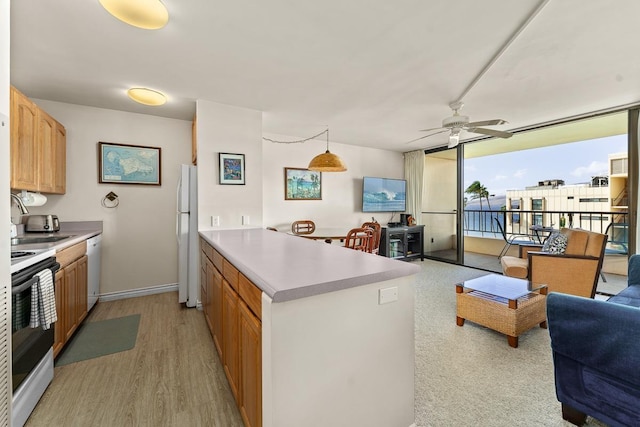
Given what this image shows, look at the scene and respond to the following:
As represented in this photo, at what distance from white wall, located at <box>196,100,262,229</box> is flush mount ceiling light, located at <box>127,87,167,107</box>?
15.1 inches

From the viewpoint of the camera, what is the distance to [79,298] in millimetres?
2484

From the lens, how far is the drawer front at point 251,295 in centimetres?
112

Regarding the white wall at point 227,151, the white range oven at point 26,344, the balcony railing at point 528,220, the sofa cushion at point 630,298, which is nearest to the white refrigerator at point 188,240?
the white wall at point 227,151

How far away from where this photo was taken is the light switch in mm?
1233

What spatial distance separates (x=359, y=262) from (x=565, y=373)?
1233 mm

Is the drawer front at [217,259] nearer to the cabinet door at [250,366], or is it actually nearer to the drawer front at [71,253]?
the cabinet door at [250,366]

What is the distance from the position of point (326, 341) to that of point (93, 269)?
3094mm

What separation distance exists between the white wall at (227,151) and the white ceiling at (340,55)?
0.65ft

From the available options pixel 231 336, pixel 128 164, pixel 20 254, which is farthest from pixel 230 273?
pixel 128 164

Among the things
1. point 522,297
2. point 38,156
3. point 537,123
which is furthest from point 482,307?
point 38,156

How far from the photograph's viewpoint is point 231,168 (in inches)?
127

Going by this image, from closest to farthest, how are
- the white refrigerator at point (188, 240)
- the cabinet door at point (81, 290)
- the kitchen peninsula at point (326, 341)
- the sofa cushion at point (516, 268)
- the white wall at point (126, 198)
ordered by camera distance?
1. the kitchen peninsula at point (326, 341)
2. the cabinet door at point (81, 290)
3. the white refrigerator at point (188, 240)
4. the white wall at point (126, 198)
5. the sofa cushion at point (516, 268)

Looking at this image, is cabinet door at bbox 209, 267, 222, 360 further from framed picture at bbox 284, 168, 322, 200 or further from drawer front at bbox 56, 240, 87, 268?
framed picture at bbox 284, 168, 322, 200

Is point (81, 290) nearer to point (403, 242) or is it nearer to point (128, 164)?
point (128, 164)
